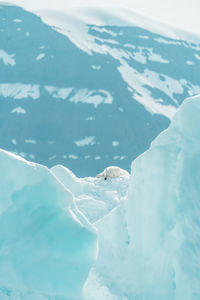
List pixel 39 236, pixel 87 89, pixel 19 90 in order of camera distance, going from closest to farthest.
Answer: pixel 39 236, pixel 87 89, pixel 19 90

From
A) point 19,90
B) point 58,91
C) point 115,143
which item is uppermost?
point 115,143

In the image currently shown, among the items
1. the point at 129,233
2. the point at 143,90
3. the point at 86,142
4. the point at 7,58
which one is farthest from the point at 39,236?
the point at 7,58

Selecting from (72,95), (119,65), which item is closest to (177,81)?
(119,65)

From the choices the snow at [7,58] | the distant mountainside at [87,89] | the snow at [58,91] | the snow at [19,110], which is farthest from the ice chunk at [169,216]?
the snow at [7,58]

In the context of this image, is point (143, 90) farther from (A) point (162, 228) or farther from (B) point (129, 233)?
(A) point (162, 228)

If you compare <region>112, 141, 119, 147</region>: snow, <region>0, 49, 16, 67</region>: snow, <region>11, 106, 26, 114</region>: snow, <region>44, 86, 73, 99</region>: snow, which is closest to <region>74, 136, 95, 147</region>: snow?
<region>112, 141, 119, 147</region>: snow

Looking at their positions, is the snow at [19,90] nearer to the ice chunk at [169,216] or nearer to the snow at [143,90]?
the snow at [143,90]
